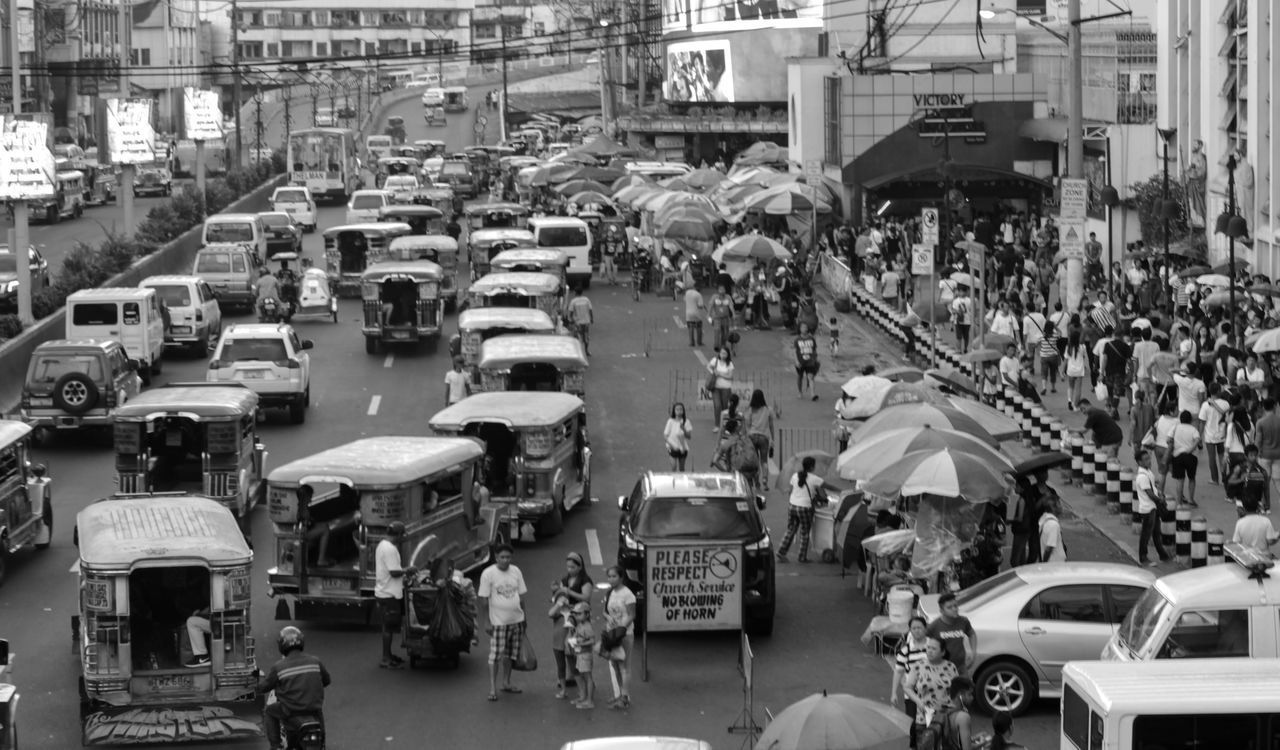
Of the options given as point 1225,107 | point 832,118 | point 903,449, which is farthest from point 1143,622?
point 832,118

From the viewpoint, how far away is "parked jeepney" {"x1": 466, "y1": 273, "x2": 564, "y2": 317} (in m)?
39.2

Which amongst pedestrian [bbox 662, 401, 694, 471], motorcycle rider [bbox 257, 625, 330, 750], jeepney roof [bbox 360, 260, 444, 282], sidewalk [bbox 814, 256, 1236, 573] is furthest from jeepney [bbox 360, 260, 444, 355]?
motorcycle rider [bbox 257, 625, 330, 750]

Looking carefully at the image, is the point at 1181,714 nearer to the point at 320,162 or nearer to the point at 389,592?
the point at 389,592

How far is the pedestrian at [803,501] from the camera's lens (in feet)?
78.0

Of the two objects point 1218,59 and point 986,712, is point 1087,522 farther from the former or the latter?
point 1218,59

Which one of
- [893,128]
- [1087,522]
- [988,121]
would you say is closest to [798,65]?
[893,128]

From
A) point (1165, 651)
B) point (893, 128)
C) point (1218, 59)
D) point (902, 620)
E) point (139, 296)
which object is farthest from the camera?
point (893, 128)

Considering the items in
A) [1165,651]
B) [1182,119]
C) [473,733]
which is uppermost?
[1182,119]

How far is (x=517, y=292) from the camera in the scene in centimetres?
3909

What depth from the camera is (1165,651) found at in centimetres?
1532

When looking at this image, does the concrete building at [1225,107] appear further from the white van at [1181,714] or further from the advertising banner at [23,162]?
the white van at [1181,714]

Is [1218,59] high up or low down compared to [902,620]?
up

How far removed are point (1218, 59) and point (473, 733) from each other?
3107 centimetres

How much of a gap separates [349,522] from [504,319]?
12758 mm
